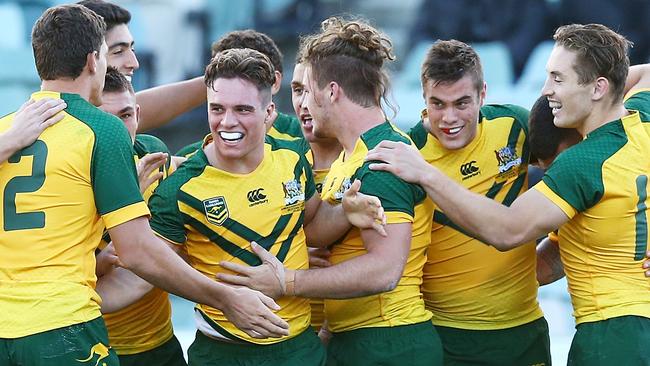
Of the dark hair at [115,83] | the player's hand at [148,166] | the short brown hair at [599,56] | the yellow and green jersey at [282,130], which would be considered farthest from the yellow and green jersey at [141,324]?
the short brown hair at [599,56]

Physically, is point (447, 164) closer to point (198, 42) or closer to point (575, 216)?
point (575, 216)

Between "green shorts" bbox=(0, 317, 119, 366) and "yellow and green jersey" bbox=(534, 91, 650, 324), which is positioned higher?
"yellow and green jersey" bbox=(534, 91, 650, 324)

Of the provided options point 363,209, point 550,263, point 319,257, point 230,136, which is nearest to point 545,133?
point 550,263

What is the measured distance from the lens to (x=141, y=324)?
17.4 ft

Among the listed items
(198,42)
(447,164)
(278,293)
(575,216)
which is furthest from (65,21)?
Result: (198,42)

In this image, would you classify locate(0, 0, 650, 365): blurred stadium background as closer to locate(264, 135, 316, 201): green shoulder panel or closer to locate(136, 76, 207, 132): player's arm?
locate(136, 76, 207, 132): player's arm

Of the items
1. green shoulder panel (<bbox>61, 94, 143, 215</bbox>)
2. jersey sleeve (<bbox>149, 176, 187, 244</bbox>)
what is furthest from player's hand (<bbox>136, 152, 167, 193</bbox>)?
green shoulder panel (<bbox>61, 94, 143, 215</bbox>)

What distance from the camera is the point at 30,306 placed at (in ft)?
13.4

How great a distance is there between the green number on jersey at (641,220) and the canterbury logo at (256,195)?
5.90ft

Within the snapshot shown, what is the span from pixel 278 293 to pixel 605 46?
2.02 metres

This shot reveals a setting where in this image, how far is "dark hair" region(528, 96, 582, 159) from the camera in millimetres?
5285

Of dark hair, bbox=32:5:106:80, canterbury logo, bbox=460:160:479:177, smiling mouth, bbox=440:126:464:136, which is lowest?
canterbury logo, bbox=460:160:479:177

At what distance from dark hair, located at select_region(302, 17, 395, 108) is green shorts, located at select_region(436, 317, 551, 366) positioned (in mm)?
1425

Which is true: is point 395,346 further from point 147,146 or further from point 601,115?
point 147,146
